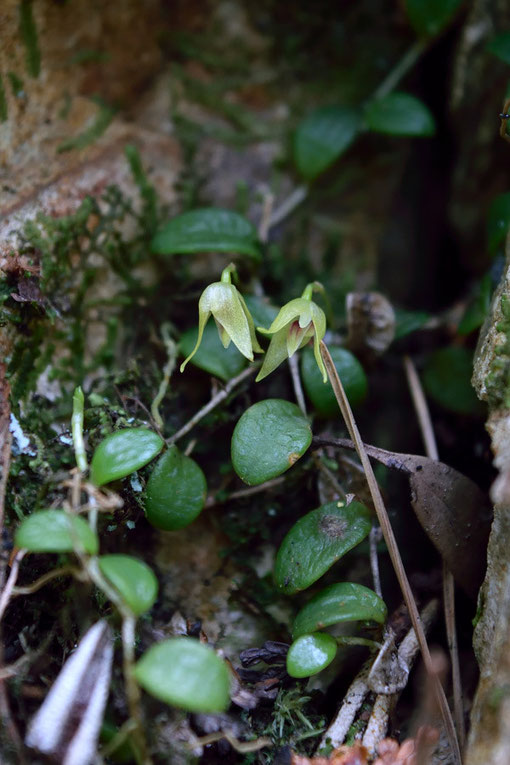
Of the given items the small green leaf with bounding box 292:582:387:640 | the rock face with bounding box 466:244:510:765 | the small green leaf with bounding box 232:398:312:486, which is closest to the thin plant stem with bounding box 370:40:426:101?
the rock face with bounding box 466:244:510:765

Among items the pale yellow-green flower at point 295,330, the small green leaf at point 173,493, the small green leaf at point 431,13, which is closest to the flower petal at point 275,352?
the pale yellow-green flower at point 295,330

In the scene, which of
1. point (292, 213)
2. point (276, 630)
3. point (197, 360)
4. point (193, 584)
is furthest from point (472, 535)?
point (292, 213)

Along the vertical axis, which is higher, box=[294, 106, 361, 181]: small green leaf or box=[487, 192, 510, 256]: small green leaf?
box=[294, 106, 361, 181]: small green leaf

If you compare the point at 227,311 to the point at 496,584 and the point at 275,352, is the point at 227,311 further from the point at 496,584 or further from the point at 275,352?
the point at 496,584

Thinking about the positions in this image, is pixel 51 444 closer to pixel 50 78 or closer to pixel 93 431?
pixel 93 431

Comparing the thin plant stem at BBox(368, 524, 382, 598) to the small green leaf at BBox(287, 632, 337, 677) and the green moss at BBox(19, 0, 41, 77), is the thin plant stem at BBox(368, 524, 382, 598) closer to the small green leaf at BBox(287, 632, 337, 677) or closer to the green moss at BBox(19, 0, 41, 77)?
the small green leaf at BBox(287, 632, 337, 677)

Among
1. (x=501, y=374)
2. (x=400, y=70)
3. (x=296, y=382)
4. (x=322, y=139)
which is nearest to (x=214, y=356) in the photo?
(x=296, y=382)

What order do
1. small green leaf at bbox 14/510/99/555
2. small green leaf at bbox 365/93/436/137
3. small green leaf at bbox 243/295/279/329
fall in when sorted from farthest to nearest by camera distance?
small green leaf at bbox 365/93/436/137
small green leaf at bbox 243/295/279/329
small green leaf at bbox 14/510/99/555

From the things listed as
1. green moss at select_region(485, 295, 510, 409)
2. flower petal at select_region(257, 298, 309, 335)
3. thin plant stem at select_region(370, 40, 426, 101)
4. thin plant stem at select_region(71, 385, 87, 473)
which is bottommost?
green moss at select_region(485, 295, 510, 409)
